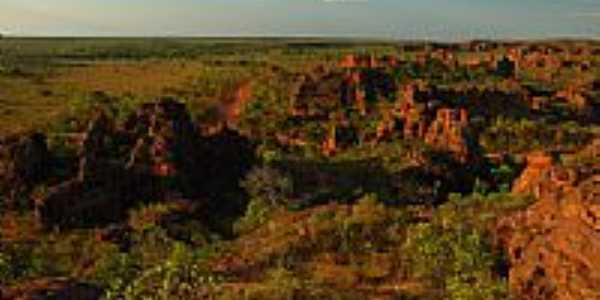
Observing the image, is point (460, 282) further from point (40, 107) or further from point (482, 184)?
point (40, 107)

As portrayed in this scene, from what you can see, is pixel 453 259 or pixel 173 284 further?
pixel 453 259

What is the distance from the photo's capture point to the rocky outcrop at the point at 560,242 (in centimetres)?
3148

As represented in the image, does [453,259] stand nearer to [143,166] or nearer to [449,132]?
[143,166]

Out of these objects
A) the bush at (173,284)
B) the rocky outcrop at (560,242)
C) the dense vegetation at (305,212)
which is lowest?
the dense vegetation at (305,212)

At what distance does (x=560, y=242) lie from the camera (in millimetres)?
33250

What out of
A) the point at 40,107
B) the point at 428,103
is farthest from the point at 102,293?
the point at 40,107

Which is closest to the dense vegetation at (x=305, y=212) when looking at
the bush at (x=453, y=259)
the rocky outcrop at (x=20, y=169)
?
the bush at (x=453, y=259)

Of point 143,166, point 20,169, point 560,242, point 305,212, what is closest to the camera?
point 560,242

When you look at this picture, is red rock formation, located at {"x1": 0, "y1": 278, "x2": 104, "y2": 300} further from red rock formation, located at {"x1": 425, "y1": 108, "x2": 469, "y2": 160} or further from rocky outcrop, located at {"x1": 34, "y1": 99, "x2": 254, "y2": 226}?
red rock formation, located at {"x1": 425, "y1": 108, "x2": 469, "y2": 160}

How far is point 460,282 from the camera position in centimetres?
3547

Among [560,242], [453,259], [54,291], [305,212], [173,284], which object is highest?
[560,242]

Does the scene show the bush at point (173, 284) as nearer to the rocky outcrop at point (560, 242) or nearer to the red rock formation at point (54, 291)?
the red rock formation at point (54, 291)

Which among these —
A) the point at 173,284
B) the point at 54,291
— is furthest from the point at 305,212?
the point at 54,291

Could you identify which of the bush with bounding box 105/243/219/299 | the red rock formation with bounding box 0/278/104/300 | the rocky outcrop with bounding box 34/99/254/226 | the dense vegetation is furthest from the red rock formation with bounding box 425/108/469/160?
the red rock formation with bounding box 0/278/104/300
